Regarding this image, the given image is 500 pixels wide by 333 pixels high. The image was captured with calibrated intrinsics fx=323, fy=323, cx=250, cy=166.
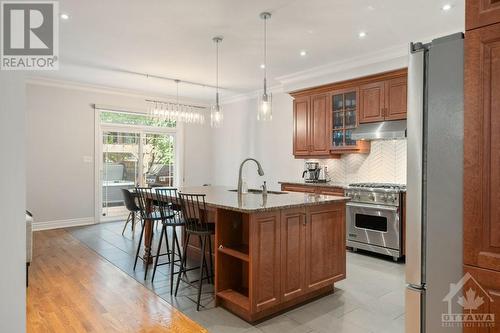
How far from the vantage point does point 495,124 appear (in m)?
1.27

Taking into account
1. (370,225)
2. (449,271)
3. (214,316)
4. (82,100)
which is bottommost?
(214,316)

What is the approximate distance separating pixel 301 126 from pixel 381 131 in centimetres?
159

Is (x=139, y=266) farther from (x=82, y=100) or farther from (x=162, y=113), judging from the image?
(x=82, y=100)

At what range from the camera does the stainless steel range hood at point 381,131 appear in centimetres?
429

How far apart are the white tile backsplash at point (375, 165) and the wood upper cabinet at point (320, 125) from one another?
45cm

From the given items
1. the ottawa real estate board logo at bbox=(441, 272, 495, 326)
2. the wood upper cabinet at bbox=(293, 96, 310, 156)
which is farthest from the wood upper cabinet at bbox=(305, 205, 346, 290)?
the wood upper cabinet at bbox=(293, 96, 310, 156)

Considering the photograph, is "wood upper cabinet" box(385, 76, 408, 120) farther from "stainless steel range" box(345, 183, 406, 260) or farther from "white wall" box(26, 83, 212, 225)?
"white wall" box(26, 83, 212, 225)

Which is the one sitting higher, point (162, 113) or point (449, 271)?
point (162, 113)

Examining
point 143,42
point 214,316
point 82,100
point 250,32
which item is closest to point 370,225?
point 214,316

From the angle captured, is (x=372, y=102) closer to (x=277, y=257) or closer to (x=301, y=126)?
(x=301, y=126)

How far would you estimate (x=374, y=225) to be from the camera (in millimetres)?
4500

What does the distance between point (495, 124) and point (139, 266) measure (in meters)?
3.89

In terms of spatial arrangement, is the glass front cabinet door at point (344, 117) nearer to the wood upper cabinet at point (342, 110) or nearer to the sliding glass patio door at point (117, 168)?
the wood upper cabinet at point (342, 110)

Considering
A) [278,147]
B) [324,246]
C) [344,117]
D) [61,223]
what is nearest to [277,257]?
[324,246]
